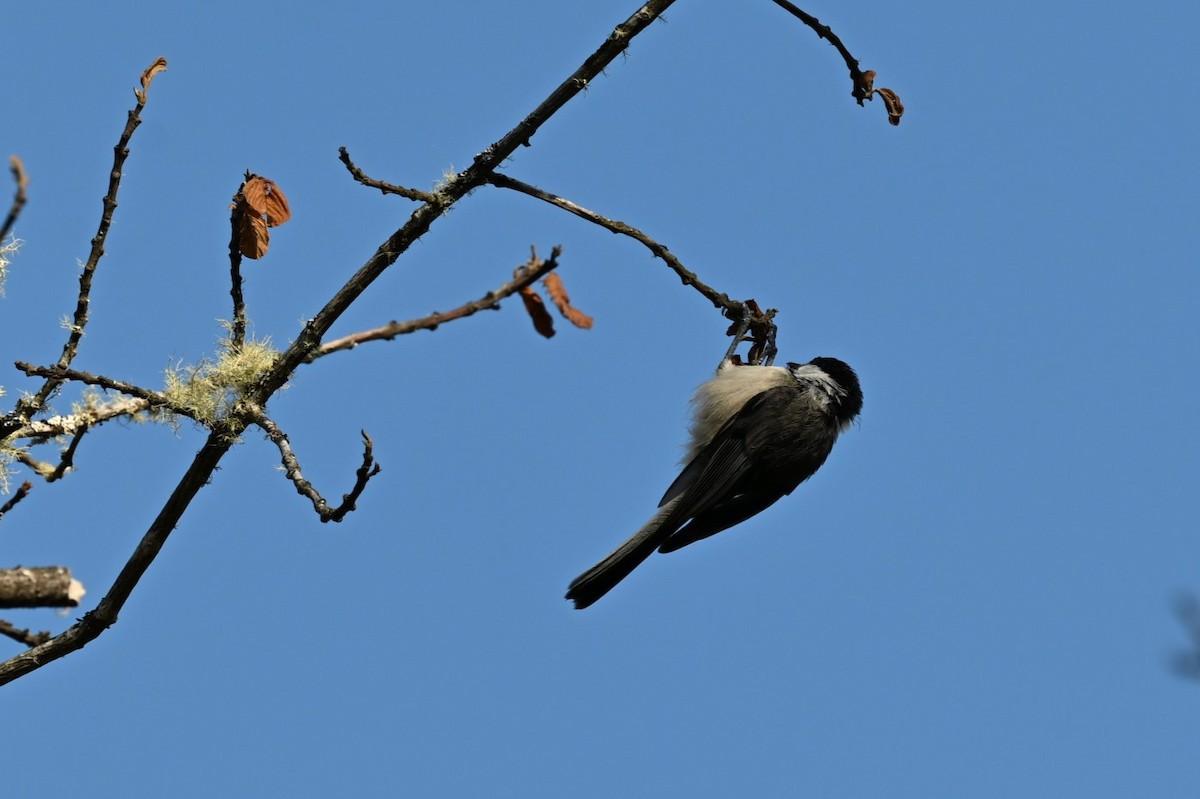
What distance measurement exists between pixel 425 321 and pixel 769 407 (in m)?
2.59

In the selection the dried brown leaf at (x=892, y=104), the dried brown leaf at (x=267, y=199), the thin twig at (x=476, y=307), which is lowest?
the thin twig at (x=476, y=307)

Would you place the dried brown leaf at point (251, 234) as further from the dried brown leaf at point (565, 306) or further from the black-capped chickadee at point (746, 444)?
the black-capped chickadee at point (746, 444)

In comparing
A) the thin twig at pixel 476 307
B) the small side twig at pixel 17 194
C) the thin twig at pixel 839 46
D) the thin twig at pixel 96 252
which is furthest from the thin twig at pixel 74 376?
the thin twig at pixel 839 46

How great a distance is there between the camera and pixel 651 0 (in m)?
3.04

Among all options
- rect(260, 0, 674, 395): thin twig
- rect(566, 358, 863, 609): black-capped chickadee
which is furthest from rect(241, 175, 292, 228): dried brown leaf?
rect(566, 358, 863, 609): black-capped chickadee

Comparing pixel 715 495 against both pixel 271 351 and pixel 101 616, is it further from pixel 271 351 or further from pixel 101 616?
pixel 101 616

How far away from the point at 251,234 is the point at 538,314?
68cm

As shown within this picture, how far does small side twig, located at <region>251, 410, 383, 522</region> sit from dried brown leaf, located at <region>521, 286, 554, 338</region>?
0.46 m

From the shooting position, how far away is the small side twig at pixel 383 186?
2.92 metres

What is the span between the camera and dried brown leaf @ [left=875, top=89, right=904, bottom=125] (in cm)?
332

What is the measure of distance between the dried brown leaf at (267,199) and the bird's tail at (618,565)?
1.65m

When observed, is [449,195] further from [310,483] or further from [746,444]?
[746,444]

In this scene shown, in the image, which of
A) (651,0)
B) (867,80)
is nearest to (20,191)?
(651,0)

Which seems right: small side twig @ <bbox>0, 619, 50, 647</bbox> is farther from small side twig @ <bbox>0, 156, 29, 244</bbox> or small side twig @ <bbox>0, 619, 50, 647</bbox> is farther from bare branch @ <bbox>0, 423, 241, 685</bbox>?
small side twig @ <bbox>0, 156, 29, 244</bbox>
